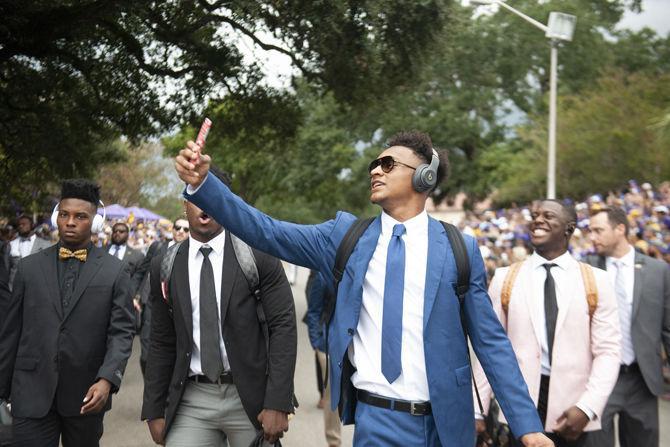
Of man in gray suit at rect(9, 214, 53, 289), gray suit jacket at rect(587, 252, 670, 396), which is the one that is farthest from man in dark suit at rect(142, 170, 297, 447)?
man in gray suit at rect(9, 214, 53, 289)

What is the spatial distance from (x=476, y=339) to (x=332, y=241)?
790 millimetres

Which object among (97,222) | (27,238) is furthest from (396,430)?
(27,238)

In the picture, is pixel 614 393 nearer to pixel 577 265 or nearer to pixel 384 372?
pixel 577 265

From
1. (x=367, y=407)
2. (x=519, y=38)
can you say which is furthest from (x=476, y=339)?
(x=519, y=38)

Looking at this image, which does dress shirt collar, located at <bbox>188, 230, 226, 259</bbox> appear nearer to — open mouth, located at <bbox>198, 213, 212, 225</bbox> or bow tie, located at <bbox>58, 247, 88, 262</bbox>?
open mouth, located at <bbox>198, 213, 212, 225</bbox>

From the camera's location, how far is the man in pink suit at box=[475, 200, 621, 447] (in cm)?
442

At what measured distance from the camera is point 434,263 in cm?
352

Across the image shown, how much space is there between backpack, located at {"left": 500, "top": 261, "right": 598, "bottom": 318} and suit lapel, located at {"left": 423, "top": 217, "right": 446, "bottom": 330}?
1245 mm

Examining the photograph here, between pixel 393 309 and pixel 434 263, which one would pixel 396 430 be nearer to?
pixel 393 309

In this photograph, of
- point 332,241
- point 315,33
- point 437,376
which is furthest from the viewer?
point 315,33

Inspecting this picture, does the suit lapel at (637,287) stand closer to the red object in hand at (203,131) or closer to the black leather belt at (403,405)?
the black leather belt at (403,405)

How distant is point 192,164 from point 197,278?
4.87ft

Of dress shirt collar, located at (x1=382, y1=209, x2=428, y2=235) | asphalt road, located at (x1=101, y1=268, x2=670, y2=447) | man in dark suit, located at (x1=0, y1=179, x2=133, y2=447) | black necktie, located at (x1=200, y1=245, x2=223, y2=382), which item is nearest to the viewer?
dress shirt collar, located at (x1=382, y1=209, x2=428, y2=235)

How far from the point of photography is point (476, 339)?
11.6 ft
